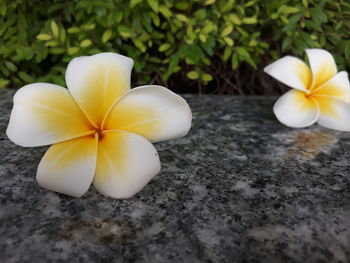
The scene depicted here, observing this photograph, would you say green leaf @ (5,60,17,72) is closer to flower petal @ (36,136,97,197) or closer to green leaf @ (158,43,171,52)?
green leaf @ (158,43,171,52)

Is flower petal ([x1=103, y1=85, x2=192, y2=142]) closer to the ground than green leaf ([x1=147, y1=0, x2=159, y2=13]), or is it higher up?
closer to the ground

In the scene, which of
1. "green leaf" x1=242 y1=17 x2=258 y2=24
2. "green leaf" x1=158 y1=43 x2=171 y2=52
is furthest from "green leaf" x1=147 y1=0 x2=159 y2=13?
"green leaf" x1=242 y1=17 x2=258 y2=24

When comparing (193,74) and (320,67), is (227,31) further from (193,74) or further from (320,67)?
(320,67)

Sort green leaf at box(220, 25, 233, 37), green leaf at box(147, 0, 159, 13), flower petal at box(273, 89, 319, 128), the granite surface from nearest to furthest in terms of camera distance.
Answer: the granite surface, flower petal at box(273, 89, 319, 128), green leaf at box(147, 0, 159, 13), green leaf at box(220, 25, 233, 37)

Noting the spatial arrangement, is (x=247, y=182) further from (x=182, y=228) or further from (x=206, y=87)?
(x=206, y=87)

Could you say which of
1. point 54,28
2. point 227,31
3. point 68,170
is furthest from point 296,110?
point 54,28

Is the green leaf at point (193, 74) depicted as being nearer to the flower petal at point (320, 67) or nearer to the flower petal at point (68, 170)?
the flower petal at point (320, 67)
